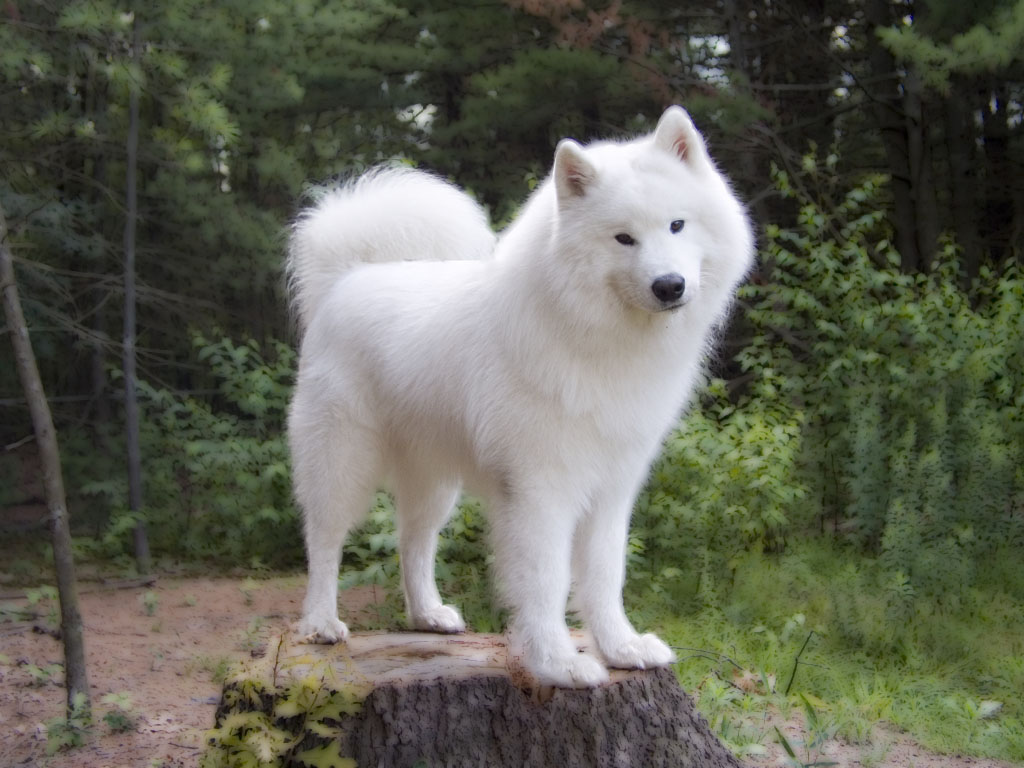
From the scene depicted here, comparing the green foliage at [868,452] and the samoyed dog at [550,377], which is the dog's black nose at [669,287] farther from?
the green foliage at [868,452]

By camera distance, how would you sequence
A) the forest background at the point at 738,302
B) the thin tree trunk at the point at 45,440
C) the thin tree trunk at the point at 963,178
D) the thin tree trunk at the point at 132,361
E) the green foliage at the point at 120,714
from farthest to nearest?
1. the thin tree trunk at the point at 963,178
2. the thin tree trunk at the point at 132,361
3. the forest background at the point at 738,302
4. the green foliage at the point at 120,714
5. the thin tree trunk at the point at 45,440

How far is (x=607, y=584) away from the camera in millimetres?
3188

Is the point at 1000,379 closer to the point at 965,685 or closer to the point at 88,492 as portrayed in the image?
the point at 965,685

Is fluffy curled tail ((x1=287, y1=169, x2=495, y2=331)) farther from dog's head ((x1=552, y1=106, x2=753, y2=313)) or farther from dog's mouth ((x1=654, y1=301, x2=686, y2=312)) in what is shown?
dog's mouth ((x1=654, y1=301, x2=686, y2=312))

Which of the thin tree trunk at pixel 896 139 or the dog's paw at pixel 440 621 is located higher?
the thin tree trunk at pixel 896 139

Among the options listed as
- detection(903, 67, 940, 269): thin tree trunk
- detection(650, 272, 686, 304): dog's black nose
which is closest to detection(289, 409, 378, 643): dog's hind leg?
detection(650, 272, 686, 304): dog's black nose

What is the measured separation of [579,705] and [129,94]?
18.4 ft

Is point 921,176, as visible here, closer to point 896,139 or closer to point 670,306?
point 896,139

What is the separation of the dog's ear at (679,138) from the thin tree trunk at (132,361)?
16.4 ft

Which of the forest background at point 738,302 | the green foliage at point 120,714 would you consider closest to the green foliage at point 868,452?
the forest background at point 738,302

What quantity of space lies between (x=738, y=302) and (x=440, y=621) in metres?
4.65

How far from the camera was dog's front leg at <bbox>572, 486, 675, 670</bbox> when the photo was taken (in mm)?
3184

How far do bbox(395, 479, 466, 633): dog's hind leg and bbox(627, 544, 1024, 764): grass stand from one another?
Result: 122 cm

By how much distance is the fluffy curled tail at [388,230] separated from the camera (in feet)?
12.8
